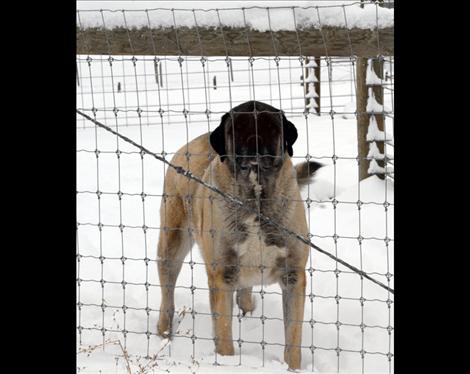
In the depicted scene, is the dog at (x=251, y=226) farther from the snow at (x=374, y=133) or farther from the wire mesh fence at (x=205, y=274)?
the snow at (x=374, y=133)

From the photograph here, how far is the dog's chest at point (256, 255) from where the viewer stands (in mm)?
4852

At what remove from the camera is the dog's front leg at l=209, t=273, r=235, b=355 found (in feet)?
16.3

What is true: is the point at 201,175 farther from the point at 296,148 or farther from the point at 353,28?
the point at 296,148

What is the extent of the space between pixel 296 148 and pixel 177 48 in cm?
559

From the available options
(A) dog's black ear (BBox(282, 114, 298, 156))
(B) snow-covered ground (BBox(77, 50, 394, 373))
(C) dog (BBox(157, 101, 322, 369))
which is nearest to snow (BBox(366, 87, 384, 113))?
(B) snow-covered ground (BBox(77, 50, 394, 373))

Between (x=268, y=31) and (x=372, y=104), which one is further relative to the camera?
(x=372, y=104)

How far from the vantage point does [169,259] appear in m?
5.73

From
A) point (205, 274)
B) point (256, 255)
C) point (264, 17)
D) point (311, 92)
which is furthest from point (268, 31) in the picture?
point (311, 92)

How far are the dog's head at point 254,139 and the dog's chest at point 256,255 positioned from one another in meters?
0.33

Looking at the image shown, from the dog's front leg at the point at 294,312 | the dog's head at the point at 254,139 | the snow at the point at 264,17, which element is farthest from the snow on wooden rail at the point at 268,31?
the dog's front leg at the point at 294,312

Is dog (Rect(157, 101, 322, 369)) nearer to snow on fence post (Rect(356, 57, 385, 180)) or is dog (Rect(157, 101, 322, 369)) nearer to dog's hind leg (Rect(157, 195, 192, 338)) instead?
dog's hind leg (Rect(157, 195, 192, 338))

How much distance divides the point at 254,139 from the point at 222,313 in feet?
3.63

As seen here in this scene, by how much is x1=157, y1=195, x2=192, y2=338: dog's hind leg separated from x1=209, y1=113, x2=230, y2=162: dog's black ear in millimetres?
1025

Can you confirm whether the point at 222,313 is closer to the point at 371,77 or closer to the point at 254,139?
the point at 254,139
